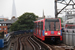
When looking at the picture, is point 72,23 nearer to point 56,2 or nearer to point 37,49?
point 56,2

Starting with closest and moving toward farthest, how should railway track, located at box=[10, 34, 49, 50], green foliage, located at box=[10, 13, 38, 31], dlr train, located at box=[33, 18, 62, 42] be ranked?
railway track, located at box=[10, 34, 49, 50] → dlr train, located at box=[33, 18, 62, 42] → green foliage, located at box=[10, 13, 38, 31]

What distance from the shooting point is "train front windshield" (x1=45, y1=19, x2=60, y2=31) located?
812 inches

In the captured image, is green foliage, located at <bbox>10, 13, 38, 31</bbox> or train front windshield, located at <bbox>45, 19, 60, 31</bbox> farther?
green foliage, located at <bbox>10, 13, 38, 31</bbox>

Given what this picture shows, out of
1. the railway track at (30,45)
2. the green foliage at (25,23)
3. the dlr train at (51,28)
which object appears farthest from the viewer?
the green foliage at (25,23)

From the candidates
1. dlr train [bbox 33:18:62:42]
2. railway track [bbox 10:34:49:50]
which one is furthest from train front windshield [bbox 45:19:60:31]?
railway track [bbox 10:34:49:50]

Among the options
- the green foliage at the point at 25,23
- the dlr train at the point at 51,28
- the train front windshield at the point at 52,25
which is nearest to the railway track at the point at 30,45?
the dlr train at the point at 51,28

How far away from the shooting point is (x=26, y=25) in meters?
68.3

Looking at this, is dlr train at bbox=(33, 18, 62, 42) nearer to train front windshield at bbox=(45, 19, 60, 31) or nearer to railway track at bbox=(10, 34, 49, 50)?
train front windshield at bbox=(45, 19, 60, 31)

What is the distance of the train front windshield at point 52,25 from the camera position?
20.6 metres

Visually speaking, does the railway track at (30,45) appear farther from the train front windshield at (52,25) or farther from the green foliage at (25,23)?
the green foliage at (25,23)

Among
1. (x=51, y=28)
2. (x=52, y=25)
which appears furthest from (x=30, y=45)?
(x=52, y=25)

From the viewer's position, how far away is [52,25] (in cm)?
2069

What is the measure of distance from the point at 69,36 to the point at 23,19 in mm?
53078

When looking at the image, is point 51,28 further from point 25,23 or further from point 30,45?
point 25,23
